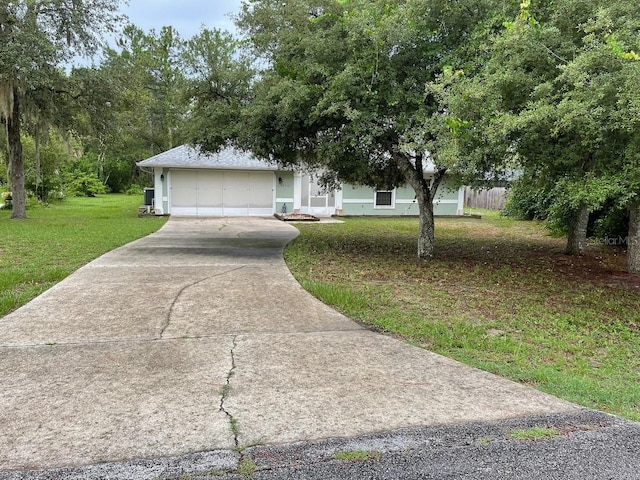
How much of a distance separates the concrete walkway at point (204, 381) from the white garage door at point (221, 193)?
14.6 meters

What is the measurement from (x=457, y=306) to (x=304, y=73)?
4.96 metres

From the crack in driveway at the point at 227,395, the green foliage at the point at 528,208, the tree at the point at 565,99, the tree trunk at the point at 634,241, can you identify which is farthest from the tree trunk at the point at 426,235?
the green foliage at the point at 528,208

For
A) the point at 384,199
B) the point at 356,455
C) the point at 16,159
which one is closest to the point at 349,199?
the point at 384,199

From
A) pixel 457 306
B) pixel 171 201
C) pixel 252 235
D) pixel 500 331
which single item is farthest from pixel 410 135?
pixel 171 201

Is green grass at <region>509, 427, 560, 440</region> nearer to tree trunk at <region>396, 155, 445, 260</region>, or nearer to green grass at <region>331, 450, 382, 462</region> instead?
green grass at <region>331, 450, 382, 462</region>

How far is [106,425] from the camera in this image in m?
2.79

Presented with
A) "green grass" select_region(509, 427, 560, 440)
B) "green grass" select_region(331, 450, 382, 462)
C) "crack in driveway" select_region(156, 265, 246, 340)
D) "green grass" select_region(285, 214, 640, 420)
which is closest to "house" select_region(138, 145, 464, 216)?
"green grass" select_region(285, 214, 640, 420)

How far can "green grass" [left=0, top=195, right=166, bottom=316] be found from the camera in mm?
6498

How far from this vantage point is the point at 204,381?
3.45m

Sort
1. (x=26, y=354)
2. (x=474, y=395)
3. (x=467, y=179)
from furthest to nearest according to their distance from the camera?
(x=467, y=179), (x=26, y=354), (x=474, y=395)

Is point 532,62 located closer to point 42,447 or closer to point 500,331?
point 500,331

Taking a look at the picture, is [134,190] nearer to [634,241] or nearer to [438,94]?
[438,94]

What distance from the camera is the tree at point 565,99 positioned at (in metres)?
4.66

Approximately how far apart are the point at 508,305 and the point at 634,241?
13.2 feet
